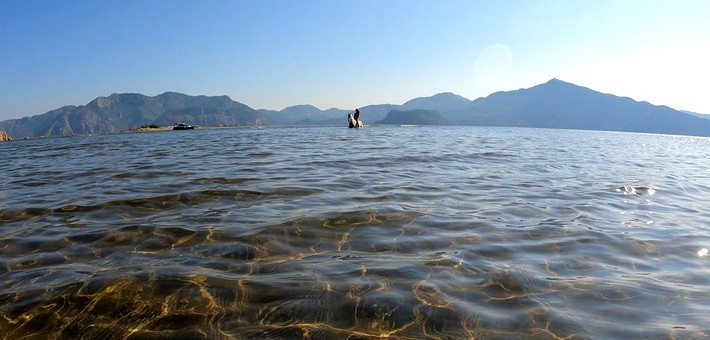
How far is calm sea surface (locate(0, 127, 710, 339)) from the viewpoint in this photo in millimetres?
3709

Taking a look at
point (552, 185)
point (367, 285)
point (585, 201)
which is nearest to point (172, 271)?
point (367, 285)

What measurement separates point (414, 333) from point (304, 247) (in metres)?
2.66

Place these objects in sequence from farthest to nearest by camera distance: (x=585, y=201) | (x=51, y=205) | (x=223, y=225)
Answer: (x=585, y=201) < (x=51, y=205) < (x=223, y=225)

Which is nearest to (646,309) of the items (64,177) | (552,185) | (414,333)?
(414,333)

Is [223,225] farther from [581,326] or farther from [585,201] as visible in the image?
[585,201]

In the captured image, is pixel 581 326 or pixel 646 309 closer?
pixel 581 326

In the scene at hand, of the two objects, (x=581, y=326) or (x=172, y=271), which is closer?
(x=581, y=326)

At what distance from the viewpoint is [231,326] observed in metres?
3.60

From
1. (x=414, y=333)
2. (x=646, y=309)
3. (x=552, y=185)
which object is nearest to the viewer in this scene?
(x=414, y=333)

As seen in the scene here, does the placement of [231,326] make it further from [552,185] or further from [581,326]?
[552,185]

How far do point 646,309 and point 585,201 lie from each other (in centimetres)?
578

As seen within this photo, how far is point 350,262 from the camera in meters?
5.18

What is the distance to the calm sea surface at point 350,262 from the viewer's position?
3.71 metres

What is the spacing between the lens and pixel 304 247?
5766 millimetres
